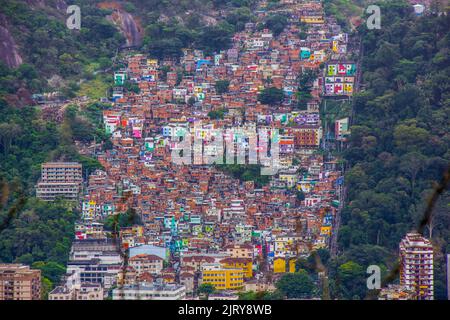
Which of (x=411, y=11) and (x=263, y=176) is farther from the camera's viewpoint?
(x=411, y=11)

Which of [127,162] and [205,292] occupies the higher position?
[127,162]

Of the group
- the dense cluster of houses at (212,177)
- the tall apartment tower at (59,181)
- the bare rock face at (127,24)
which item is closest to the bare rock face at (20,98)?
the dense cluster of houses at (212,177)

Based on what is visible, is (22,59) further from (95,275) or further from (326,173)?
(95,275)

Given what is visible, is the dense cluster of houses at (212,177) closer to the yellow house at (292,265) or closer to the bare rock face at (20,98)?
the yellow house at (292,265)

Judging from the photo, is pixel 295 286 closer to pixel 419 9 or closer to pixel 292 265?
pixel 292 265

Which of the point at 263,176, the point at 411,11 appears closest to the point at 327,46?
the point at 411,11

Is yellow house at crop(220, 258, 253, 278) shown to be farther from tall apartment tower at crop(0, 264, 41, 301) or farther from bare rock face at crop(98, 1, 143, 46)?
bare rock face at crop(98, 1, 143, 46)
